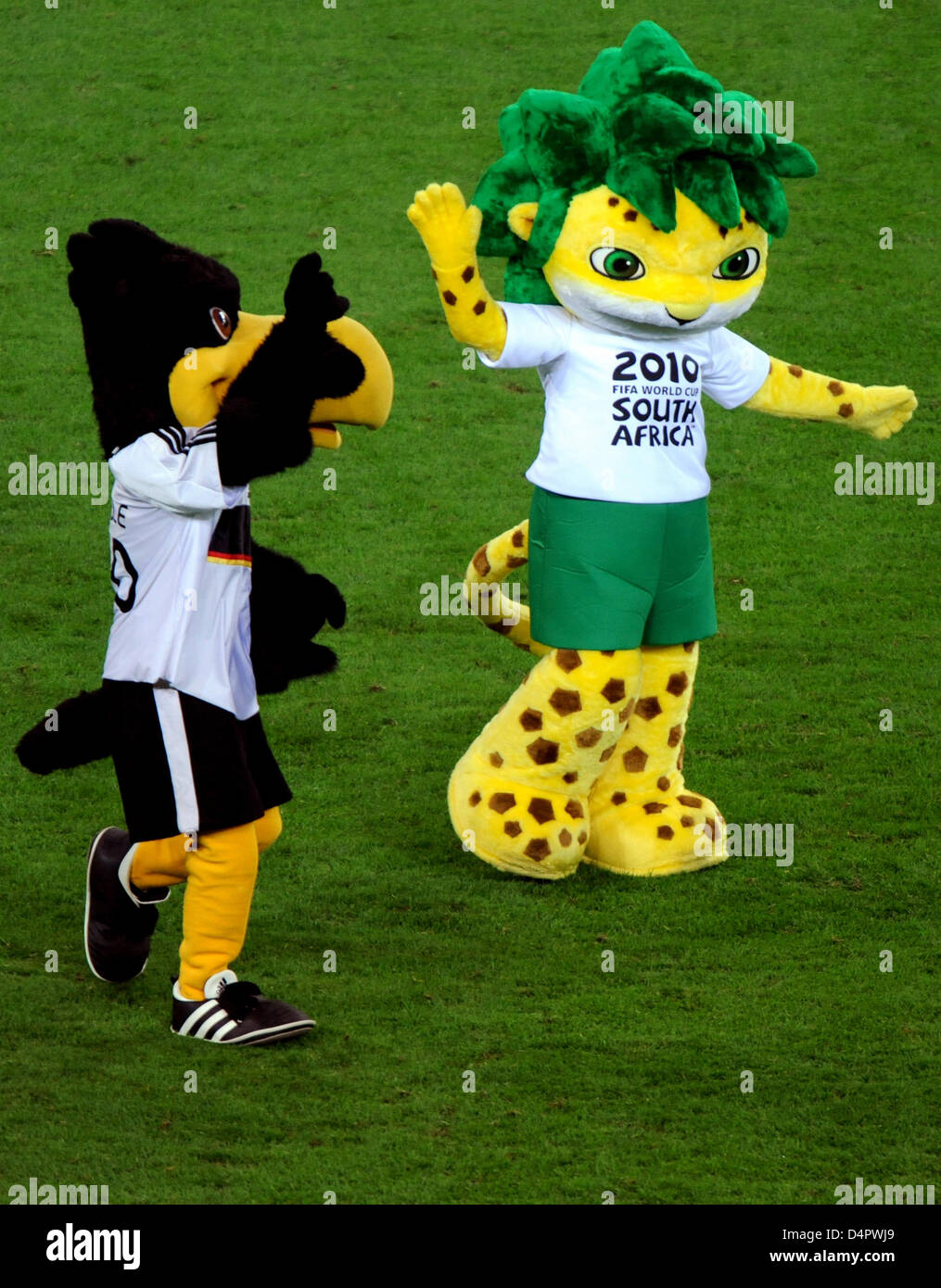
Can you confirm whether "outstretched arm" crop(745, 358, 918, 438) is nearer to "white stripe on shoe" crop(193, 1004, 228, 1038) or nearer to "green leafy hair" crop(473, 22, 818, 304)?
"green leafy hair" crop(473, 22, 818, 304)

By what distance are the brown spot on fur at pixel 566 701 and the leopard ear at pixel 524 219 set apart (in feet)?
4.66

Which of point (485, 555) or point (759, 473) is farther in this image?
point (759, 473)

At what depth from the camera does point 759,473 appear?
1020cm

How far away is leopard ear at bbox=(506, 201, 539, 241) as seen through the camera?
6.42 metres

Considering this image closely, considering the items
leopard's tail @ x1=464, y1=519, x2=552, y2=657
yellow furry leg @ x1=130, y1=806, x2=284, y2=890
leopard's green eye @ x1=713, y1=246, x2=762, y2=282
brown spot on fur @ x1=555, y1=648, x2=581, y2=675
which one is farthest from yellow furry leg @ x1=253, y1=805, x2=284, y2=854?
Answer: leopard's green eye @ x1=713, y1=246, x2=762, y2=282

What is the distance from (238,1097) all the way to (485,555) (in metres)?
2.40

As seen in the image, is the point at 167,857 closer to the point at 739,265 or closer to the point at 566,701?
the point at 566,701

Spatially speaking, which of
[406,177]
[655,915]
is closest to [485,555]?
[655,915]

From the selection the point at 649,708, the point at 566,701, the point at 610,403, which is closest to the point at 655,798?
the point at 649,708

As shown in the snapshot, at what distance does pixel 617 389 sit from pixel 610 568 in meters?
0.56

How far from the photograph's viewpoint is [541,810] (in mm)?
6672

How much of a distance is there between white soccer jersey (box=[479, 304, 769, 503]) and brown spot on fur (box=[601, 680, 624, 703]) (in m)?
0.58

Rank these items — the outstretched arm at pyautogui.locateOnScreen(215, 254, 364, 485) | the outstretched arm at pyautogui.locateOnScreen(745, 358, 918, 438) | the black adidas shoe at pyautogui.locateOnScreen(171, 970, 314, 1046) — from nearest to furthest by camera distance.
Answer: the outstretched arm at pyautogui.locateOnScreen(215, 254, 364, 485), the black adidas shoe at pyautogui.locateOnScreen(171, 970, 314, 1046), the outstretched arm at pyautogui.locateOnScreen(745, 358, 918, 438)

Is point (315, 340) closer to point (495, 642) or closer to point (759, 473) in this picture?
point (495, 642)
